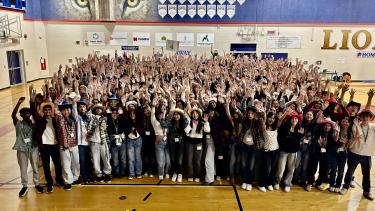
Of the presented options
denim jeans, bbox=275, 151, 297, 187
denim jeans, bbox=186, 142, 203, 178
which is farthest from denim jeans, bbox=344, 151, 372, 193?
denim jeans, bbox=186, 142, 203, 178

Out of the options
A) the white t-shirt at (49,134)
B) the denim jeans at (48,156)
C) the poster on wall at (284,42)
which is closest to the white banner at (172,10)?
the poster on wall at (284,42)

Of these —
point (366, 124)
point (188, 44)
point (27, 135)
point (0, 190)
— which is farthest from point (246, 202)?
point (188, 44)

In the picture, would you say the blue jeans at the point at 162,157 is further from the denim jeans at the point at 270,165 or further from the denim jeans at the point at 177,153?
the denim jeans at the point at 270,165

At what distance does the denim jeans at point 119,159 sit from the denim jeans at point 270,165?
3080mm

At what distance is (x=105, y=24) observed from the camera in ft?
72.4

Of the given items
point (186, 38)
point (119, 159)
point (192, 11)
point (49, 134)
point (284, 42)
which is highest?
point (192, 11)

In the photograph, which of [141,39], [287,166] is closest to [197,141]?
[287,166]

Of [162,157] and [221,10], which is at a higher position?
[221,10]

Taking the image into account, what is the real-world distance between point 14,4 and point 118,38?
7.33 m

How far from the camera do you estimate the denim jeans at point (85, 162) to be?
19.4 ft

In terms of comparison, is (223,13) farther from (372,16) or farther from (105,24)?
(372,16)

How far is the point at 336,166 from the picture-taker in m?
5.76

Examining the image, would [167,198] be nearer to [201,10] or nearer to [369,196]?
[369,196]

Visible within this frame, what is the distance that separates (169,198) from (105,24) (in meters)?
19.5
